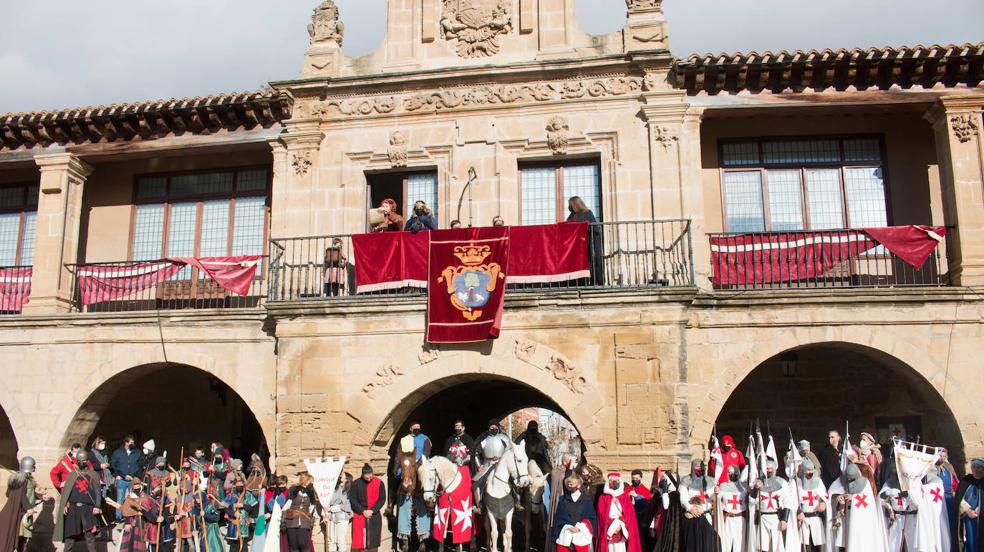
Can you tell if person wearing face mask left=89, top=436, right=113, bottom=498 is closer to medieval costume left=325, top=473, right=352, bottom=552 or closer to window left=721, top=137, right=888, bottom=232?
medieval costume left=325, top=473, right=352, bottom=552

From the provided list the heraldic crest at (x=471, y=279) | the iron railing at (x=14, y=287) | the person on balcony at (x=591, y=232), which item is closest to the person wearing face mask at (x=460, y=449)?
the heraldic crest at (x=471, y=279)

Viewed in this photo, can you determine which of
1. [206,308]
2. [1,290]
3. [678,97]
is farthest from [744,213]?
[1,290]

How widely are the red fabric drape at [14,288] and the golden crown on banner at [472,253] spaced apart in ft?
26.0

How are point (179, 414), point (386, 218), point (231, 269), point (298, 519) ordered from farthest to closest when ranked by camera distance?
point (179, 414)
point (231, 269)
point (386, 218)
point (298, 519)

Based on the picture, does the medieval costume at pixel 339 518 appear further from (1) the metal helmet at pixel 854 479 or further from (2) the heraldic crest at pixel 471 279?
(1) the metal helmet at pixel 854 479

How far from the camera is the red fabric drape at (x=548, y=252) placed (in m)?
13.1

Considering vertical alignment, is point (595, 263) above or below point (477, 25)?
below

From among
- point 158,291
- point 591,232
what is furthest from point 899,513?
point 158,291

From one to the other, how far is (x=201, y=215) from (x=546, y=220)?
6.33 metres

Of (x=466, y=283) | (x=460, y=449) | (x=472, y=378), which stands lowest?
(x=460, y=449)

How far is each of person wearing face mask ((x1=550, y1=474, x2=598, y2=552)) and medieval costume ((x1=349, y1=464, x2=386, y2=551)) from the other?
8.63 ft

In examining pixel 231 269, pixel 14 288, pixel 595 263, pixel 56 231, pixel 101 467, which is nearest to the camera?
pixel 101 467

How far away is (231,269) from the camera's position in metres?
14.7

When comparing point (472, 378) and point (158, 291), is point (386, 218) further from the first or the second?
point (158, 291)
